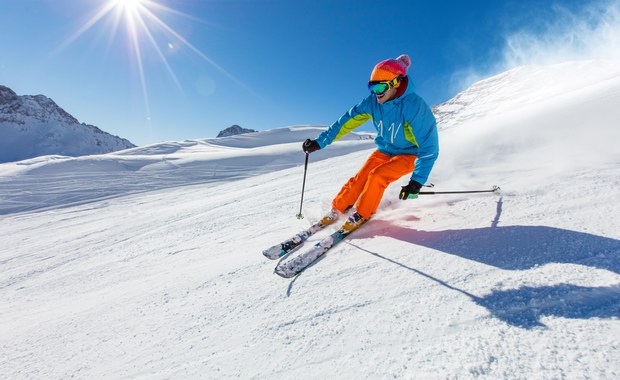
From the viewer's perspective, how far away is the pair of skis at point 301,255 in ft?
7.56

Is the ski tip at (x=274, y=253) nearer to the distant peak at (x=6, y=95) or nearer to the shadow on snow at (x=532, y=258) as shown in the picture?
the shadow on snow at (x=532, y=258)

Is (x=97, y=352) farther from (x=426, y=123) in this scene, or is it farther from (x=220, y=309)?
(x=426, y=123)

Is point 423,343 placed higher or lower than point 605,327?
lower

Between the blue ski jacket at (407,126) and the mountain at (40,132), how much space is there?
147318mm

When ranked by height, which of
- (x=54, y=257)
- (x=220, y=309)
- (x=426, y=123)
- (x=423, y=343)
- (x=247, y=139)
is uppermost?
(x=247, y=139)

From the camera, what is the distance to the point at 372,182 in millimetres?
3002

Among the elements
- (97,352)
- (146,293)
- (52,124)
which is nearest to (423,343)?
(97,352)

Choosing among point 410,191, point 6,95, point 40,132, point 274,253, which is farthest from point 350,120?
point 6,95

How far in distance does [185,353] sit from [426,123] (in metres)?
2.91

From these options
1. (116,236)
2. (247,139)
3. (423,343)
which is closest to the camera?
(423,343)

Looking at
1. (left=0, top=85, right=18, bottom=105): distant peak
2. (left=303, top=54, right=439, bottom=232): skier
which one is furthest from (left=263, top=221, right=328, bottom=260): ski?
(left=0, top=85, right=18, bottom=105): distant peak

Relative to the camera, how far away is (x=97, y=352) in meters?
1.83

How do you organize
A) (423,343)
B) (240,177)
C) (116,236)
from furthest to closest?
(240,177) < (116,236) < (423,343)

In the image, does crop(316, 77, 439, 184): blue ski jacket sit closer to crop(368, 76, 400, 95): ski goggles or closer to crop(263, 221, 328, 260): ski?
crop(368, 76, 400, 95): ski goggles
